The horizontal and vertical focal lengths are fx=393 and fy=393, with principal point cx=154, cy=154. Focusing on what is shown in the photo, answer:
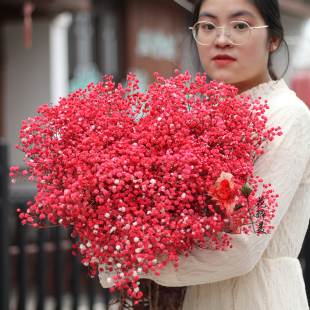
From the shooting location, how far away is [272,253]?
1107mm

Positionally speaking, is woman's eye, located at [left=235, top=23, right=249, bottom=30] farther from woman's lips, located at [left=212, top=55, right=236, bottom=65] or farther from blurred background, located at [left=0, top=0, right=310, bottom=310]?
blurred background, located at [left=0, top=0, right=310, bottom=310]

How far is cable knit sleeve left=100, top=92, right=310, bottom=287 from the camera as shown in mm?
970

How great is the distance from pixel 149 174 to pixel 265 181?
331mm

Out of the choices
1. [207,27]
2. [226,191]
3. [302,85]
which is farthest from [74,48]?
[226,191]

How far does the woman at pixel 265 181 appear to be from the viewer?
0.99 meters

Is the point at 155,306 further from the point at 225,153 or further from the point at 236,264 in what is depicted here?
the point at 225,153

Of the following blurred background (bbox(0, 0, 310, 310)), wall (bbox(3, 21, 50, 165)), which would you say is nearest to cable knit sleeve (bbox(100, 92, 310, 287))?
blurred background (bbox(0, 0, 310, 310))

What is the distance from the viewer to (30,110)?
5.54 metres

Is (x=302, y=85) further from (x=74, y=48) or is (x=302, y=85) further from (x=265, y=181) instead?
(x=74, y=48)

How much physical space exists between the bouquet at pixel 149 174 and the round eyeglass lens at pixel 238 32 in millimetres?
231

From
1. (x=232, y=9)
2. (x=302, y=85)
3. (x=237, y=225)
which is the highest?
(x=302, y=85)

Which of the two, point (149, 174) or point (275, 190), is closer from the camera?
point (149, 174)

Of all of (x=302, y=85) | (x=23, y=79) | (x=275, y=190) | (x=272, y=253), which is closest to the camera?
(x=275, y=190)

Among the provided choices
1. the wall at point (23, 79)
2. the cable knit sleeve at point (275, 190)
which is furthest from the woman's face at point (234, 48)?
the wall at point (23, 79)
